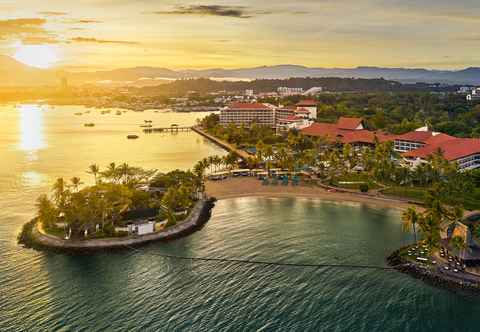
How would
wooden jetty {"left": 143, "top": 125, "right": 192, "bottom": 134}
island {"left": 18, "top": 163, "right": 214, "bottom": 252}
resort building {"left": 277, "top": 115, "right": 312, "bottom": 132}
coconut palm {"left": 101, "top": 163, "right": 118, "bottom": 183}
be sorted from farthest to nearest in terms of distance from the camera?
wooden jetty {"left": 143, "top": 125, "right": 192, "bottom": 134}
resort building {"left": 277, "top": 115, "right": 312, "bottom": 132}
coconut palm {"left": 101, "top": 163, "right": 118, "bottom": 183}
island {"left": 18, "top": 163, "right": 214, "bottom": 252}

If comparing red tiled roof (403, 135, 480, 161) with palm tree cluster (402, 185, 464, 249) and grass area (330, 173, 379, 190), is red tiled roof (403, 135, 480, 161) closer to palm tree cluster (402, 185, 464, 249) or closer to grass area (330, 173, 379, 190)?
grass area (330, 173, 379, 190)

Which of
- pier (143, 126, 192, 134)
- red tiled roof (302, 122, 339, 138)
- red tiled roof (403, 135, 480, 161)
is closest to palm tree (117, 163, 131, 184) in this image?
red tiled roof (403, 135, 480, 161)

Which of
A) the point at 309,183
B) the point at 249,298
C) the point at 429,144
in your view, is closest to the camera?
A: the point at 249,298

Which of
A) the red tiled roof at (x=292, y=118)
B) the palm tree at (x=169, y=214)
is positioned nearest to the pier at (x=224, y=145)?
the red tiled roof at (x=292, y=118)

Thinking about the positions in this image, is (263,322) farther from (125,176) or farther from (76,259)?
(125,176)

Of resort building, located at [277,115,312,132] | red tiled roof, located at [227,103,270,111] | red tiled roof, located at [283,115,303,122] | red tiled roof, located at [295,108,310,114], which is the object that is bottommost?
resort building, located at [277,115,312,132]

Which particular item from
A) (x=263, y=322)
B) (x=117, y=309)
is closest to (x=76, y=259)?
(x=117, y=309)

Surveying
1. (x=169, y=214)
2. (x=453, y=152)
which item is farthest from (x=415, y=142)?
(x=169, y=214)
